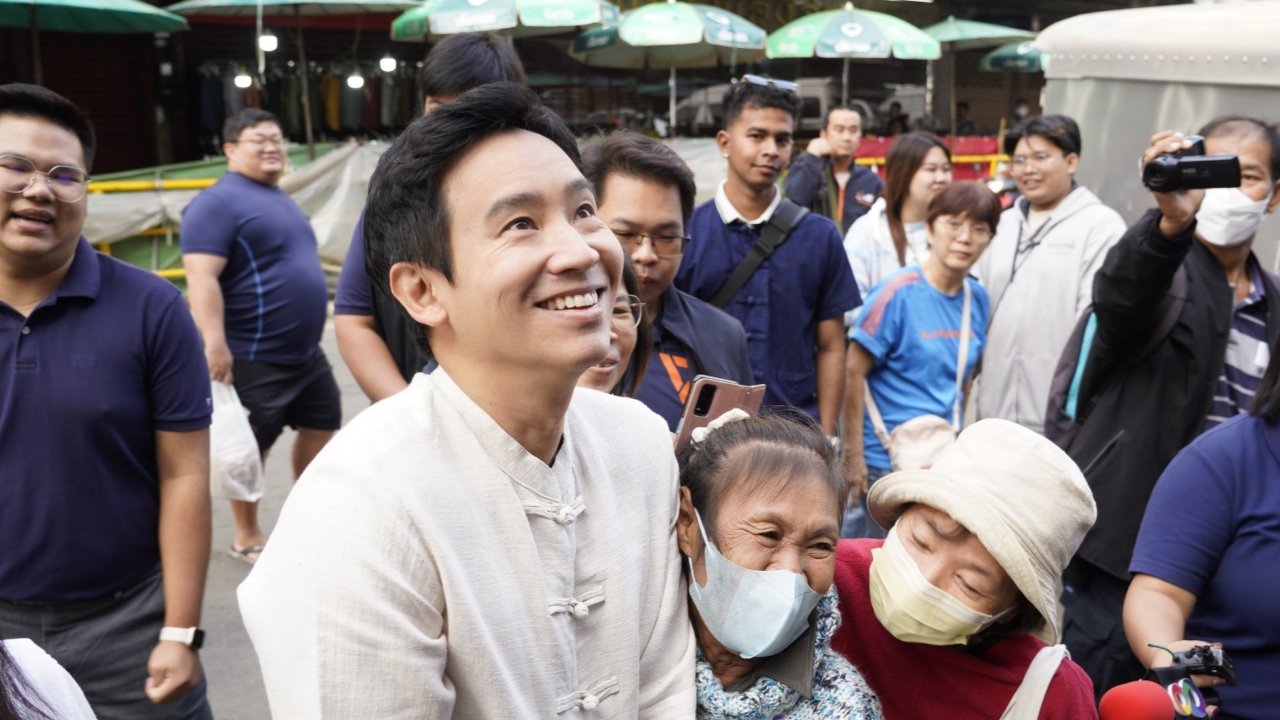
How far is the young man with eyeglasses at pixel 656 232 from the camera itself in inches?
111

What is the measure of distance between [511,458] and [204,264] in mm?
3971

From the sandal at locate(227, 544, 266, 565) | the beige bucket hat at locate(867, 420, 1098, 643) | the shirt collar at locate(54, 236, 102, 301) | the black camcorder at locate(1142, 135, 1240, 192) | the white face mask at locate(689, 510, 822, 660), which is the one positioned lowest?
the sandal at locate(227, 544, 266, 565)

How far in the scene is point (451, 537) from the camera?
135 centimetres

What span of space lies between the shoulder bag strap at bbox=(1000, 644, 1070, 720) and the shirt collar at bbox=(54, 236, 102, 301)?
87.0 inches

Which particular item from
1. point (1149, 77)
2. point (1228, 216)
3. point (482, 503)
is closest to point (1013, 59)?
point (1149, 77)

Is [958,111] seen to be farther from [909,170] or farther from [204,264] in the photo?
[204,264]

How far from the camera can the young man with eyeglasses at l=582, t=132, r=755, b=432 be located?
9.29 ft

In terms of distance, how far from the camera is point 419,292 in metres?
1.53

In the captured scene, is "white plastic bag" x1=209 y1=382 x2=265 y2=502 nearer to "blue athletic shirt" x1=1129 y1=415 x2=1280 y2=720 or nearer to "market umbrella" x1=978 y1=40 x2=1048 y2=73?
"blue athletic shirt" x1=1129 y1=415 x2=1280 y2=720

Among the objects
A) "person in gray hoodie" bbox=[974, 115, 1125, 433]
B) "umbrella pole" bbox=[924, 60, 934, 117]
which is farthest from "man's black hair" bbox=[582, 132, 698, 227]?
"umbrella pole" bbox=[924, 60, 934, 117]

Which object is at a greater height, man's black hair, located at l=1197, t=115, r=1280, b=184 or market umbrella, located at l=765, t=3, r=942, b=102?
market umbrella, located at l=765, t=3, r=942, b=102

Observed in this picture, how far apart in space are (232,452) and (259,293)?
0.88m

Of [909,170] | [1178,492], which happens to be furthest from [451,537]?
[909,170]

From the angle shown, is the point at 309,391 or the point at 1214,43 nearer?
the point at 1214,43
